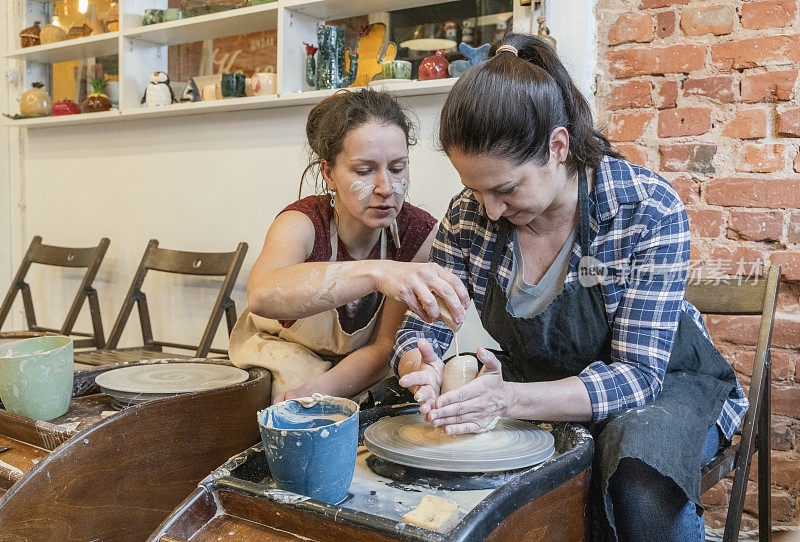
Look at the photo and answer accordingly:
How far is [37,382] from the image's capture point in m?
1.42

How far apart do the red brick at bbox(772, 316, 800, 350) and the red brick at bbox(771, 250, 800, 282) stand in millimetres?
11

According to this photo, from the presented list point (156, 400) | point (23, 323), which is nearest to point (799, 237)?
point (156, 400)

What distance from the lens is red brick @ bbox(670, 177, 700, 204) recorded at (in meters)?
2.00

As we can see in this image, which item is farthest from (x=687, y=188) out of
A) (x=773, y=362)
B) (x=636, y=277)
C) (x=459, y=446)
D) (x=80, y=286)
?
(x=80, y=286)

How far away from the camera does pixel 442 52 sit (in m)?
2.33

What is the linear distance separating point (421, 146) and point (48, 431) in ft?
4.99

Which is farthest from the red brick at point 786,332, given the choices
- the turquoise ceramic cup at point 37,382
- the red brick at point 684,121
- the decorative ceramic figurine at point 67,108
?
the decorative ceramic figurine at point 67,108

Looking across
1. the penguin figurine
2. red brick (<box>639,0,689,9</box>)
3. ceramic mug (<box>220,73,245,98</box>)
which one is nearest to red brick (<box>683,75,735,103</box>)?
red brick (<box>639,0,689,9</box>)

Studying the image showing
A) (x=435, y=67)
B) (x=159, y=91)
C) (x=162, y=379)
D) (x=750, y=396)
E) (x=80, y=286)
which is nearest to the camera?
(x=750, y=396)

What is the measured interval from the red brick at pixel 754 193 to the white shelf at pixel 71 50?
8.33ft

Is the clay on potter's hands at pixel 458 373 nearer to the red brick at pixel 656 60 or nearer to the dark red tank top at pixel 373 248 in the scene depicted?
the dark red tank top at pixel 373 248

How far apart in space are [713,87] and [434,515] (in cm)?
157

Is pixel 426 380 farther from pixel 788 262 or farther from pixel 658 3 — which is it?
pixel 658 3

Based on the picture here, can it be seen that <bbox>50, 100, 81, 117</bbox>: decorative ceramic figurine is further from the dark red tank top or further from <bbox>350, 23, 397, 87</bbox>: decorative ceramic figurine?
the dark red tank top
